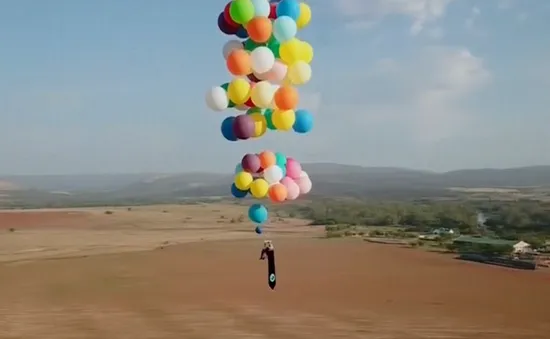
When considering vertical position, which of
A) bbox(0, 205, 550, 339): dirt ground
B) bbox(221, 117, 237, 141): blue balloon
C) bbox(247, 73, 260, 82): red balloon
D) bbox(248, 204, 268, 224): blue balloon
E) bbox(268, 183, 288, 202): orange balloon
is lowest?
bbox(0, 205, 550, 339): dirt ground

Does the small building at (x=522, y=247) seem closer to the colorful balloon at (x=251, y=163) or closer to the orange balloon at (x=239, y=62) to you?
the colorful balloon at (x=251, y=163)

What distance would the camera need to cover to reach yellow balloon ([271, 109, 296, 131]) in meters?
9.78

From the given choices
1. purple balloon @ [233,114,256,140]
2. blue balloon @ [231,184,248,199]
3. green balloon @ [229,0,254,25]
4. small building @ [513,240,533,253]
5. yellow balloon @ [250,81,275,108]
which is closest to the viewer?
green balloon @ [229,0,254,25]

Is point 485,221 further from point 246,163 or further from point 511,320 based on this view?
point 246,163

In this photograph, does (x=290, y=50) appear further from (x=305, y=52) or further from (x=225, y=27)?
(x=225, y=27)

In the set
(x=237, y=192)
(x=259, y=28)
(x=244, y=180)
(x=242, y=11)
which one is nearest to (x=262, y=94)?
(x=259, y=28)

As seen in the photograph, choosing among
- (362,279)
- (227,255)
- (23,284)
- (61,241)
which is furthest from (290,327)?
(61,241)

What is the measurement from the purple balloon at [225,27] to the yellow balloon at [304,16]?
936mm

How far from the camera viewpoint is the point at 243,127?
9.66 m

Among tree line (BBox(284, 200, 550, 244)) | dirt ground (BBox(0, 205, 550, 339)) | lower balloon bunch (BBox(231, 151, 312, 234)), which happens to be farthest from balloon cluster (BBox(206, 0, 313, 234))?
tree line (BBox(284, 200, 550, 244))

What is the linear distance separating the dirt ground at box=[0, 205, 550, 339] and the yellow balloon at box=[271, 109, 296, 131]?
5.32 meters

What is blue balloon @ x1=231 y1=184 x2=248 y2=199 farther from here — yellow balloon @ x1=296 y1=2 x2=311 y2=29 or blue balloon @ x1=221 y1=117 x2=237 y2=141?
yellow balloon @ x1=296 y1=2 x2=311 y2=29

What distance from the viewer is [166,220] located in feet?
162

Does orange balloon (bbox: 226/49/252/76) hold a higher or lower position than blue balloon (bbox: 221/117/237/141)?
higher
